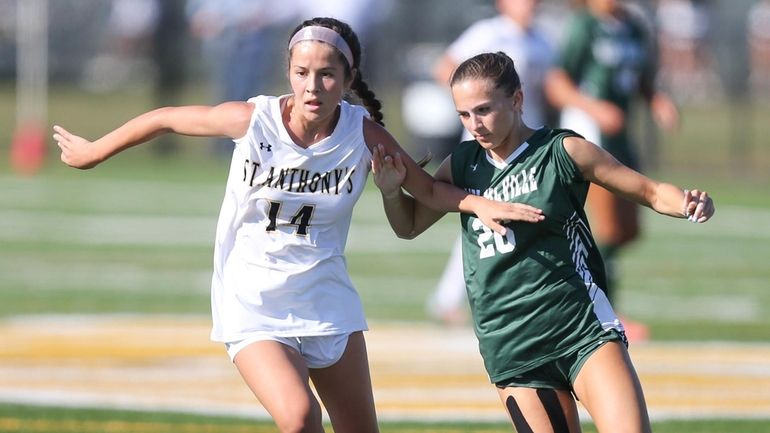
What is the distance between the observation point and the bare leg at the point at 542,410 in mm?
6066

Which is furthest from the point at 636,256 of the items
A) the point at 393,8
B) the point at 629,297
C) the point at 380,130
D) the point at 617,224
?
the point at 393,8

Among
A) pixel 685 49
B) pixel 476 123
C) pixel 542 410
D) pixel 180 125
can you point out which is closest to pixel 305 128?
pixel 180 125

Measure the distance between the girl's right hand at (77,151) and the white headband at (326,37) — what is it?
97 centimetres

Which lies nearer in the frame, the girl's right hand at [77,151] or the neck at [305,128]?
the neck at [305,128]

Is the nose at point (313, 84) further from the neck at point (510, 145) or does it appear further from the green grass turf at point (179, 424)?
the green grass turf at point (179, 424)

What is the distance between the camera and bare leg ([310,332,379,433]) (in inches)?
250

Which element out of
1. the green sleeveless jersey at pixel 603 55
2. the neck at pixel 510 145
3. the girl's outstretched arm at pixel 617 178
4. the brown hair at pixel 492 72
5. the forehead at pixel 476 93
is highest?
the green sleeveless jersey at pixel 603 55

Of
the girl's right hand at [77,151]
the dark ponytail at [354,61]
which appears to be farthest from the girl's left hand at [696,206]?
the girl's right hand at [77,151]

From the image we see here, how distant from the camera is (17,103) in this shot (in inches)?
1484

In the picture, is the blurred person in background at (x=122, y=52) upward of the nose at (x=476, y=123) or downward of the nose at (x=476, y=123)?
upward

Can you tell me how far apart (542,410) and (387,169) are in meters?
1.14

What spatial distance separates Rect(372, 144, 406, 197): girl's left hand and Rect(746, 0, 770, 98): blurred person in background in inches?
1002

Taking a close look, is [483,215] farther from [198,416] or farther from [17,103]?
[17,103]

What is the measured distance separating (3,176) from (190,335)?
13414 millimetres
